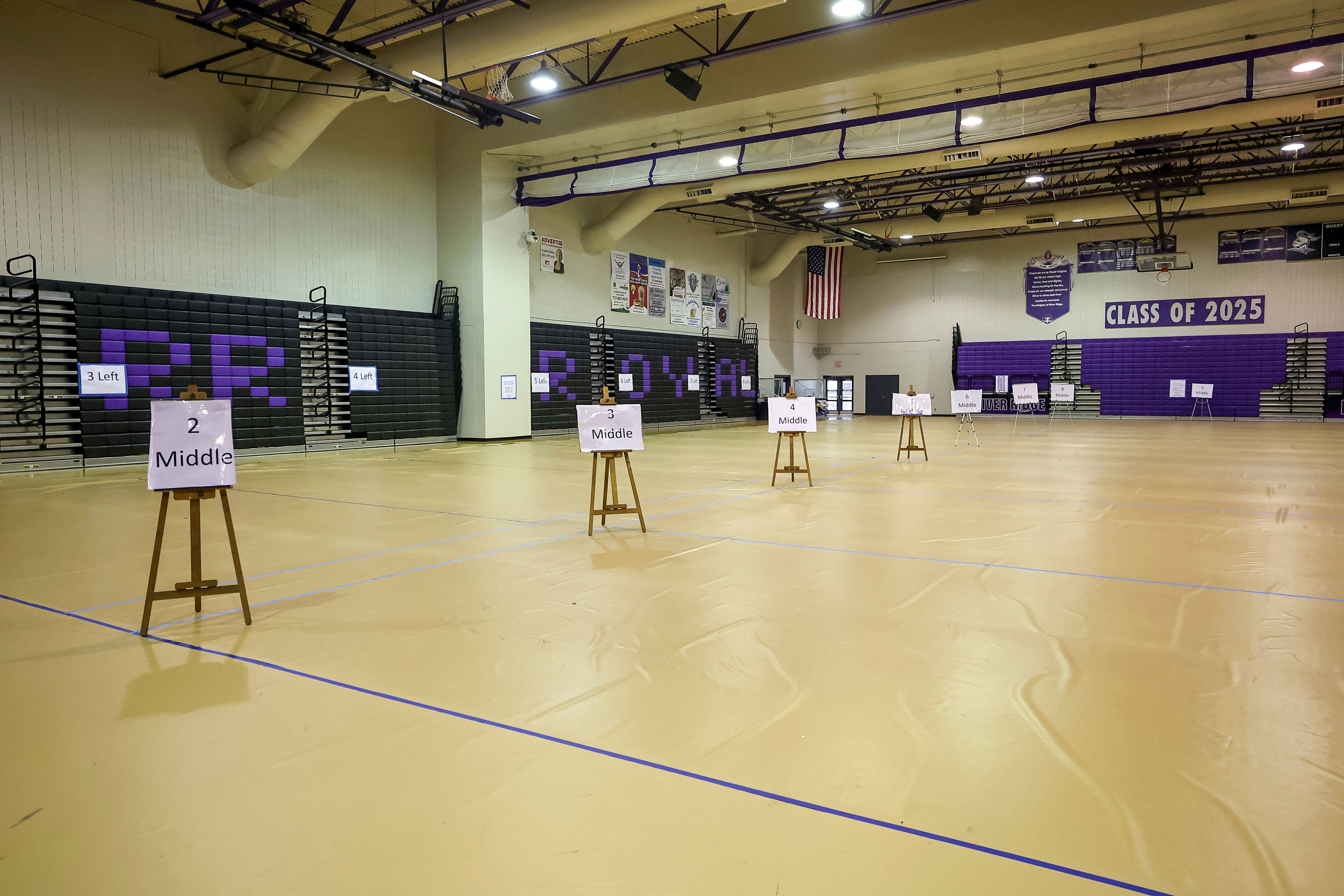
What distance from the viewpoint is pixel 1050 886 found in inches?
70.4

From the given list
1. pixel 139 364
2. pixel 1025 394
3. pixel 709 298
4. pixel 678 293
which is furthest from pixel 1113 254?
pixel 139 364

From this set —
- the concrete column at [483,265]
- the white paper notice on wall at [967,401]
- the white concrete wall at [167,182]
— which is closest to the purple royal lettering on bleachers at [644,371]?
the concrete column at [483,265]

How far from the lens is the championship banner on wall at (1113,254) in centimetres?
2603

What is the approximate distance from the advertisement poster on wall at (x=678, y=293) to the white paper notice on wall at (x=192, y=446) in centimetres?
1996

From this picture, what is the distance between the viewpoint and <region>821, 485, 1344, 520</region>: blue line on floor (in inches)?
277

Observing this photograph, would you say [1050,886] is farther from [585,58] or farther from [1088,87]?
[585,58]

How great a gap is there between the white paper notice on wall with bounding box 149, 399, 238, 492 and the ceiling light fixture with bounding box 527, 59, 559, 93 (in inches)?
357

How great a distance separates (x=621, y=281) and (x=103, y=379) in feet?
40.9

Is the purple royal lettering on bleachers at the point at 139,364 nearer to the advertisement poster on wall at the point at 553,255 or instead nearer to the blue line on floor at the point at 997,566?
the advertisement poster on wall at the point at 553,255

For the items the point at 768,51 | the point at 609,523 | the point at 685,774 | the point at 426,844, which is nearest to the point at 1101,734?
the point at 685,774

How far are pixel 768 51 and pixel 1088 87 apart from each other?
15.6 feet

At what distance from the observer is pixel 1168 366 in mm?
26094

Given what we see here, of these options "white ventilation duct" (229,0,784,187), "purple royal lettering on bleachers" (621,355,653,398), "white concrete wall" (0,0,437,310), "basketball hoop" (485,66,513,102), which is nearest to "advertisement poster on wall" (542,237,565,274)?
"purple royal lettering on bleachers" (621,355,653,398)

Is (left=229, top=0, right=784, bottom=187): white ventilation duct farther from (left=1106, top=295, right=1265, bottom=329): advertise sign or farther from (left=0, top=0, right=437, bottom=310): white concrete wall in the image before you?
(left=1106, top=295, right=1265, bottom=329): advertise sign
